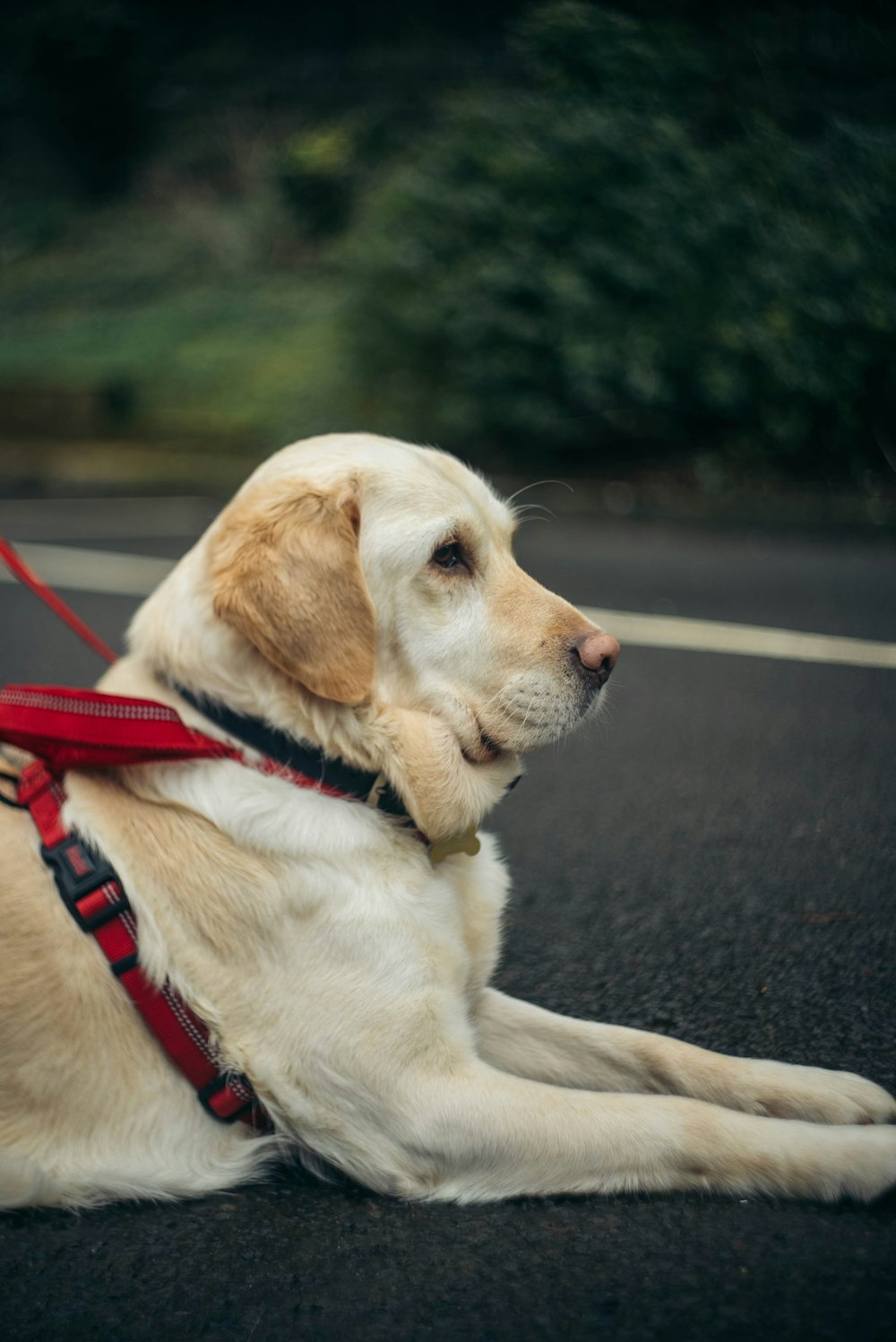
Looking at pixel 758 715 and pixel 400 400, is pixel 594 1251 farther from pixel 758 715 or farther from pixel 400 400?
pixel 400 400

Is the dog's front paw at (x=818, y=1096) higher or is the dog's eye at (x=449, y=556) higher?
the dog's eye at (x=449, y=556)

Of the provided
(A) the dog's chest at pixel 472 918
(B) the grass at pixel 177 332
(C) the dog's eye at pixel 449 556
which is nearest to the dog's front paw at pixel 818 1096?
(A) the dog's chest at pixel 472 918

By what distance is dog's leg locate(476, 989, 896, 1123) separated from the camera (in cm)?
222

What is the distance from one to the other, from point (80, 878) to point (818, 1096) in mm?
1425

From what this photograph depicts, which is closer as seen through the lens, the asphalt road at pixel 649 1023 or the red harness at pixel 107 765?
the asphalt road at pixel 649 1023

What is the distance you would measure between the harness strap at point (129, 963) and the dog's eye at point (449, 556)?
35.7 inches

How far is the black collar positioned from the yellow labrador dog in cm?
2

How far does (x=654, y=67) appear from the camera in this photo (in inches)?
352

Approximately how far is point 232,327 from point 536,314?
7.65 metres

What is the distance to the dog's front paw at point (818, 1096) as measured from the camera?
2.21 m

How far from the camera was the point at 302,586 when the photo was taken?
2277mm

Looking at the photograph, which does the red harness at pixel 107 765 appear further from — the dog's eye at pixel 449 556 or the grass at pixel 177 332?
the grass at pixel 177 332

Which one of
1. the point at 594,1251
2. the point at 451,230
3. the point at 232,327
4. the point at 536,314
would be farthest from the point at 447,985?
the point at 232,327

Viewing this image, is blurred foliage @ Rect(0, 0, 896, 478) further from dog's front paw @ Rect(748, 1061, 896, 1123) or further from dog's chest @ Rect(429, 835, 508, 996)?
dog's front paw @ Rect(748, 1061, 896, 1123)
